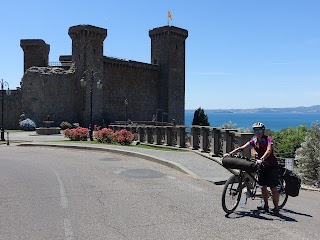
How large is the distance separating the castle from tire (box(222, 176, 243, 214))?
36.6 m

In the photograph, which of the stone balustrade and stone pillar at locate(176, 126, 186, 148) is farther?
stone pillar at locate(176, 126, 186, 148)

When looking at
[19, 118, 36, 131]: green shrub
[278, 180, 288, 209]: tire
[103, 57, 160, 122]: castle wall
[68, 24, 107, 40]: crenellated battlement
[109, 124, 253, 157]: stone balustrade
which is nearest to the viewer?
[278, 180, 288, 209]: tire

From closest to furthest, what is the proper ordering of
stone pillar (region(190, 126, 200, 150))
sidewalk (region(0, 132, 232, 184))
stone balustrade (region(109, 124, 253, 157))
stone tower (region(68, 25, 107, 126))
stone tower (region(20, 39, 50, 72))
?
sidewalk (region(0, 132, 232, 184))
stone balustrade (region(109, 124, 253, 157))
stone pillar (region(190, 126, 200, 150))
stone tower (region(68, 25, 107, 126))
stone tower (region(20, 39, 50, 72))

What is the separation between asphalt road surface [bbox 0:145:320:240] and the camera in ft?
20.2

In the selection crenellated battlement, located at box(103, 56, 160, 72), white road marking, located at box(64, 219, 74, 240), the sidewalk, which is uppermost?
crenellated battlement, located at box(103, 56, 160, 72)

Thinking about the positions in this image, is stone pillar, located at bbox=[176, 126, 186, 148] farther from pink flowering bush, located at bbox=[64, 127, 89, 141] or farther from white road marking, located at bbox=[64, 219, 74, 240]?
white road marking, located at bbox=[64, 219, 74, 240]

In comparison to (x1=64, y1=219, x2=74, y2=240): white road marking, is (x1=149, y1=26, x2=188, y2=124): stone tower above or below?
above

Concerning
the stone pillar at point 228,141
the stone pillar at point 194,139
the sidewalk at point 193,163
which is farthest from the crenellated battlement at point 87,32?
the stone pillar at point 228,141

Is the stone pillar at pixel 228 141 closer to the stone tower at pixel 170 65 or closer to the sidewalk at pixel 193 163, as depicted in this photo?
the sidewalk at pixel 193 163

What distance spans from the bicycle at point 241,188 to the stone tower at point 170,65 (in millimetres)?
52474

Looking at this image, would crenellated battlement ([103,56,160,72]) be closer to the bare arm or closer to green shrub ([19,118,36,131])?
green shrub ([19,118,36,131])

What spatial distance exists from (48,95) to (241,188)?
149 feet

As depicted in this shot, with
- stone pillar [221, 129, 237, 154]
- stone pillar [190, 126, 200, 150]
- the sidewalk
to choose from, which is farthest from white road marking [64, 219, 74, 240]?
stone pillar [190, 126, 200, 150]

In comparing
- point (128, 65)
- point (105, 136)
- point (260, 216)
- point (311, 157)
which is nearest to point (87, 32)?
point (128, 65)
